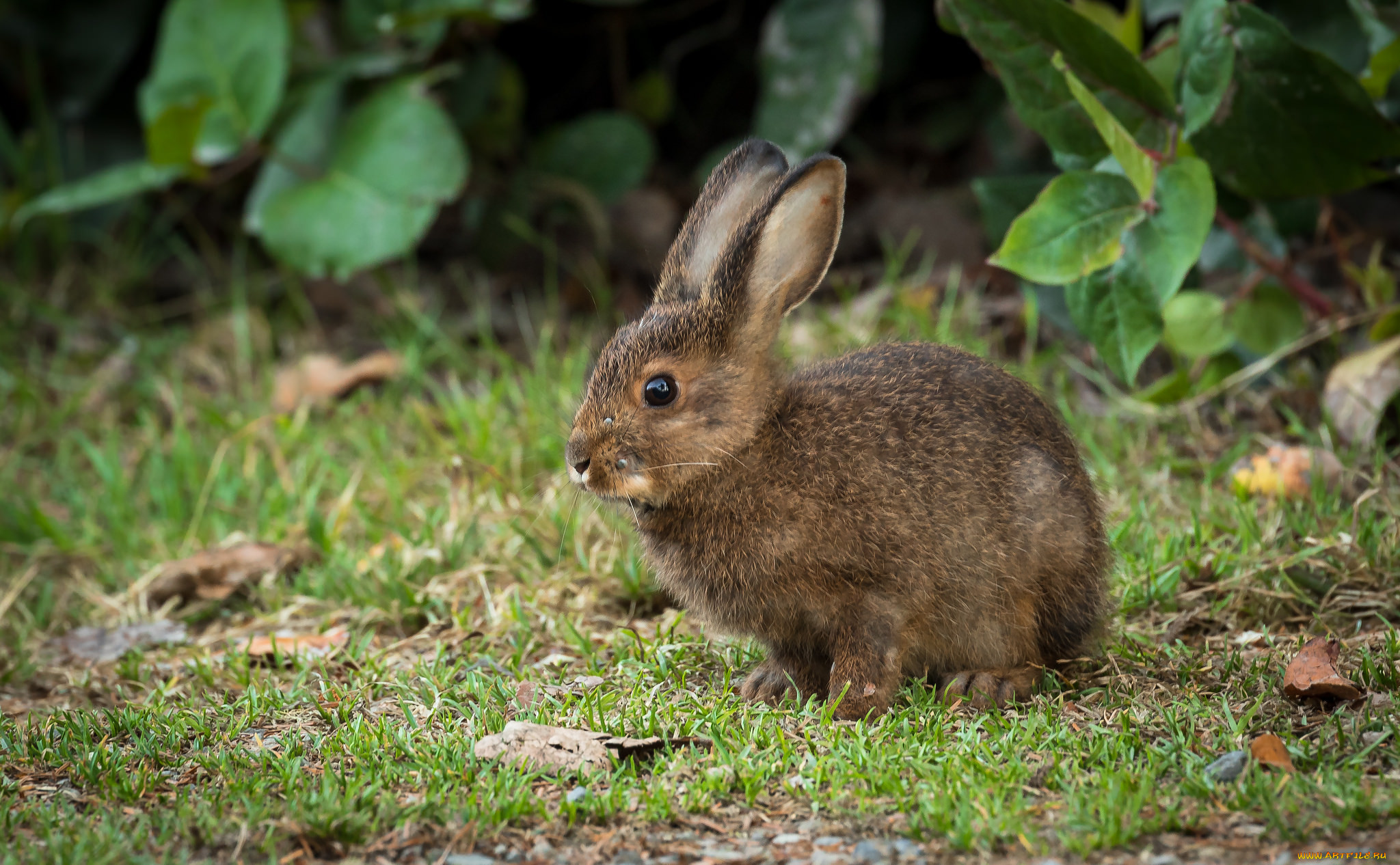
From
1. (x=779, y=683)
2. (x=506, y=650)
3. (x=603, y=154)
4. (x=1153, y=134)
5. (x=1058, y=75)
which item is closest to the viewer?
(x=779, y=683)

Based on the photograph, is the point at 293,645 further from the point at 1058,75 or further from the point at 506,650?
the point at 1058,75

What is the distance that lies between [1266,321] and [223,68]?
4.81 m

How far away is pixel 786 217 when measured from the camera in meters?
3.50

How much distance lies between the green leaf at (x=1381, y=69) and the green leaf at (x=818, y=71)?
2.39 m

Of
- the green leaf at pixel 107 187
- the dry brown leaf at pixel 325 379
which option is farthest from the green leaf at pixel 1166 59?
the green leaf at pixel 107 187

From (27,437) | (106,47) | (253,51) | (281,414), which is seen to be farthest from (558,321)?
(106,47)

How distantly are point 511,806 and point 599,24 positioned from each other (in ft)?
18.6

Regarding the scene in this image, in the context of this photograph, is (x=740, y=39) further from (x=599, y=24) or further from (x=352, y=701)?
(x=352, y=701)

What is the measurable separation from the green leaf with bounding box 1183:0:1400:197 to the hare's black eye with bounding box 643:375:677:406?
78.1 inches

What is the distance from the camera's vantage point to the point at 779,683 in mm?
3514

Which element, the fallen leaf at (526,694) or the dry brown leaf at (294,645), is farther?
the dry brown leaf at (294,645)

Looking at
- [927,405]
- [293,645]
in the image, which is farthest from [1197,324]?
[293,645]

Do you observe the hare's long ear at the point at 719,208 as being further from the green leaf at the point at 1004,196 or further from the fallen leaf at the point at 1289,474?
the fallen leaf at the point at 1289,474

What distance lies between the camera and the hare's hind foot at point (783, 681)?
346cm
